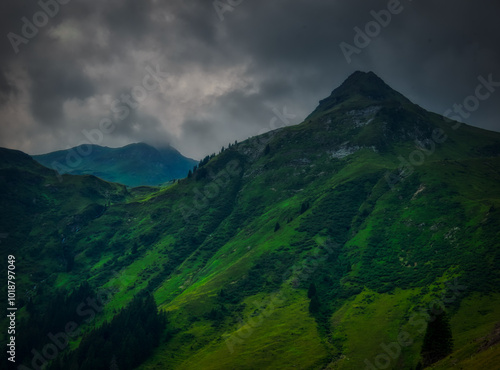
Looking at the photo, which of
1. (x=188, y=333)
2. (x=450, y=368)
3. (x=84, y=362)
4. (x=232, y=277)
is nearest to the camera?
(x=450, y=368)

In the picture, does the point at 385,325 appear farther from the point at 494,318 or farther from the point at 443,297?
the point at 494,318

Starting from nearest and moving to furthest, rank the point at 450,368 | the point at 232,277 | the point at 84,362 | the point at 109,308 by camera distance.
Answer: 1. the point at 450,368
2. the point at 84,362
3. the point at 232,277
4. the point at 109,308

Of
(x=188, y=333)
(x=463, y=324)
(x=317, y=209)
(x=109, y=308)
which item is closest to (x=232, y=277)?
(x=188, y=333)

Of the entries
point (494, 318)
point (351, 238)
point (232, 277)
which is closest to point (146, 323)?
point (232, 277)

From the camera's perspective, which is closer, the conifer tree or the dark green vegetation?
the conifer tree

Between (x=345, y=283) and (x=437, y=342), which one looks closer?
(x=437, y=342)

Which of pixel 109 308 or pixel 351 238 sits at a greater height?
pixel 109 308

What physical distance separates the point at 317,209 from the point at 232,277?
62.6 m

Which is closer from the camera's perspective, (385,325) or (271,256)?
(385,325)

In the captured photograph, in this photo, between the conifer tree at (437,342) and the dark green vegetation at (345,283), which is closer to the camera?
the conifer tree at (437,342)

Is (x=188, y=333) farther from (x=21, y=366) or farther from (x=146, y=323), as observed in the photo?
(x=21, y=366)

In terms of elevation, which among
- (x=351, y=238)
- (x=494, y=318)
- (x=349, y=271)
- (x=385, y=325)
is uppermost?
(x=351, y=238)

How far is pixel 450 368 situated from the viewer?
5597 cm

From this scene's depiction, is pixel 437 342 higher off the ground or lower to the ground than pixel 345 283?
lower
